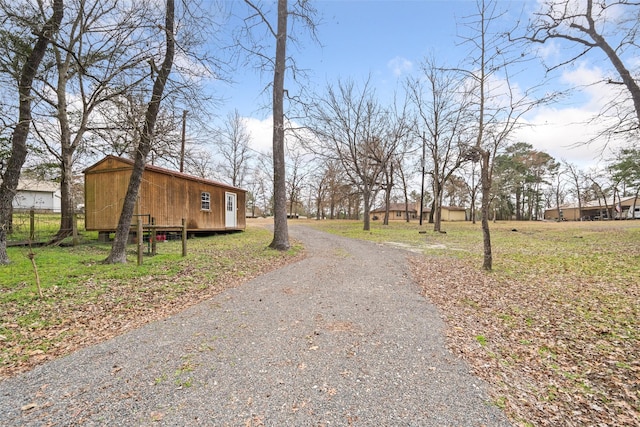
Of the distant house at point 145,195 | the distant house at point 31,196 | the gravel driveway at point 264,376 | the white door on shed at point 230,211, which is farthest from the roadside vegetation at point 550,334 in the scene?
the white door on shed at point 230,211

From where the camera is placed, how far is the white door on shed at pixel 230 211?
1628 centimetres

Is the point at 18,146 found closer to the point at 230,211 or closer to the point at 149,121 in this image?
the point at 149,121

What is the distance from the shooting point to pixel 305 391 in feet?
8.36

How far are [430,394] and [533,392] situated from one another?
3.46ft

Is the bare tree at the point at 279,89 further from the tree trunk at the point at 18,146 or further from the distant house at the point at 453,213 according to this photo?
the distant house at the point at 453,213

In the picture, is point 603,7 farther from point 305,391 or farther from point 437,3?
point 305,391

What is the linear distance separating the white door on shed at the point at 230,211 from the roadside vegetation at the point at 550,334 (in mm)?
11667

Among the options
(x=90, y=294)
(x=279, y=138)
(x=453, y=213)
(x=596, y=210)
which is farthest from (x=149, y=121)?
(x=596, y=210)

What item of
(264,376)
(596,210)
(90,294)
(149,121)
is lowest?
(264,376)

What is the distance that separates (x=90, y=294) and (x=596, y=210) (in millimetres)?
61944

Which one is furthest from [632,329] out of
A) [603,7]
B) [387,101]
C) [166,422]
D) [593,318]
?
[387,101]

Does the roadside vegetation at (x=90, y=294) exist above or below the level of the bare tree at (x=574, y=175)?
below

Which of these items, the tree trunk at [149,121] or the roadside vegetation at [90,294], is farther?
the tree trunk at [149,121]

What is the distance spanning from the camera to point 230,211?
16.8m
